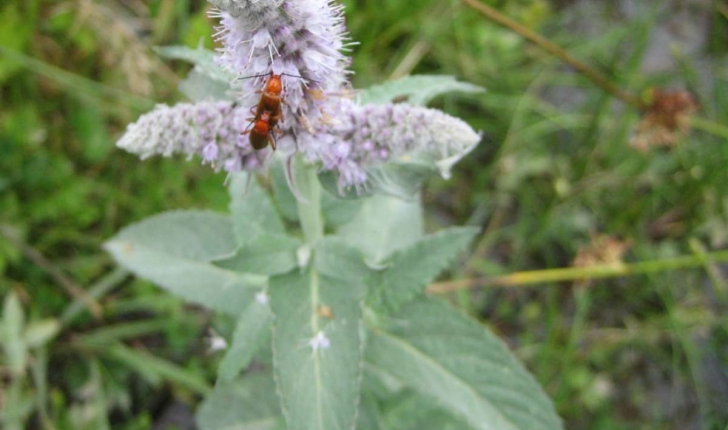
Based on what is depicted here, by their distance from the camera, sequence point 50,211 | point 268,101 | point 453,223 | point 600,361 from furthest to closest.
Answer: point 453,223 < point 600,361 < point 50,211 < point 268,101

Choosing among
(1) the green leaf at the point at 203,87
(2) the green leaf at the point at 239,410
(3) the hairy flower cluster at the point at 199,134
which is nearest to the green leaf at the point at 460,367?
(2) the green leaf at the point at 239,410

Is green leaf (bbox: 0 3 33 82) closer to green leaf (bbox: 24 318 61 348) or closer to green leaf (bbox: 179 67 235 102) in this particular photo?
green leaf (bbox: 24 318 61 348)

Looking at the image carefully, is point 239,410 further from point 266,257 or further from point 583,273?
point 583,273

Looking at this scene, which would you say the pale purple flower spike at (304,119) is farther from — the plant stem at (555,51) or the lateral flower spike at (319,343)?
the plant stem at (555,51)

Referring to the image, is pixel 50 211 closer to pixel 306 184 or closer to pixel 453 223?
pixel 306 184

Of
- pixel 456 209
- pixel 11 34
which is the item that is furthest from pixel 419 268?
pixel 11 34

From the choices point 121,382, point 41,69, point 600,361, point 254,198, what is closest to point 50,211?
point 41,69

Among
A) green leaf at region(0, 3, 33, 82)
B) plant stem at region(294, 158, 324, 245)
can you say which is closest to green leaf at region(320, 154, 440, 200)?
plant stem at region(294, 158, 324, 245)
